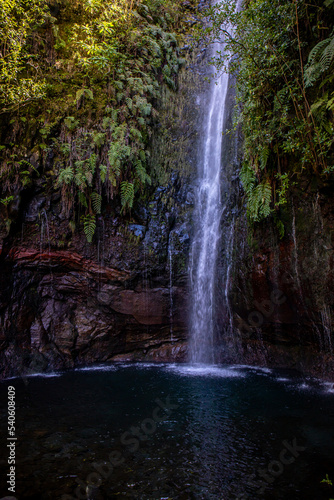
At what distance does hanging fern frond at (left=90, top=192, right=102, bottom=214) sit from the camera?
377 inches

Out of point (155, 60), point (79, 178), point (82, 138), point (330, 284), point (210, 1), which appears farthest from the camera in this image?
point (210, 1)

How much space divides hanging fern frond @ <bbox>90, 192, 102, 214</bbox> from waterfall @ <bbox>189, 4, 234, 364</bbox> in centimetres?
340

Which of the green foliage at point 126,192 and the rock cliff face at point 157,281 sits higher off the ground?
the green foliage at point 126,192

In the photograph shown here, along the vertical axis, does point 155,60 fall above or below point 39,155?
above

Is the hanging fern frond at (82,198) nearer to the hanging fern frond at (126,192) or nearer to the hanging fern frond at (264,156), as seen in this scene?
the hanging fern frond at (126,192)

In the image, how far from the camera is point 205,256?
10.2 meters

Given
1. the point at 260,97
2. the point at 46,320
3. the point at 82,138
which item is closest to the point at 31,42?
the point at 82,138

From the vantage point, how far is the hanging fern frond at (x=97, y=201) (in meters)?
9.59

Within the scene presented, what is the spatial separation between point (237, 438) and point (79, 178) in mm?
7887

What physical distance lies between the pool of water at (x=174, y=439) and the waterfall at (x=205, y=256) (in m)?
2.43

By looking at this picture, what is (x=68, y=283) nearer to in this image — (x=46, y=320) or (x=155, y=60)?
(x=46, y=320)

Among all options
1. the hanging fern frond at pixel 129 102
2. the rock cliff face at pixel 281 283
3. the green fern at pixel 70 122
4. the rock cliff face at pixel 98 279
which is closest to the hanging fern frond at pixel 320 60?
the rock cliff face at pixel 281 283

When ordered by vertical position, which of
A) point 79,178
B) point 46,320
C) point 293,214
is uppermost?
point 79,178

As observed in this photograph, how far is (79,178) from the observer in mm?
9227
